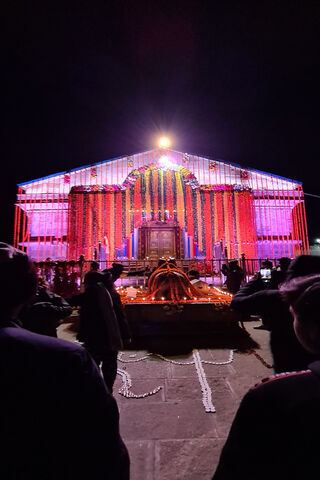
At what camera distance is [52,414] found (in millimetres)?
896

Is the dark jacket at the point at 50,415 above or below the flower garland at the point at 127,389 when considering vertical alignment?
above

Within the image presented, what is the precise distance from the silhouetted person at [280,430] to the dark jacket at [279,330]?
1392 mm

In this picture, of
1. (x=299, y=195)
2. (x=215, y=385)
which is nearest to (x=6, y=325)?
(x=215, y=385)


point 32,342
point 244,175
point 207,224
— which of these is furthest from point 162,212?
point 32,342

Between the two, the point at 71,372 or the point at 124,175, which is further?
the point at 124,175

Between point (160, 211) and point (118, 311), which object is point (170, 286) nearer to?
point (118, 311)

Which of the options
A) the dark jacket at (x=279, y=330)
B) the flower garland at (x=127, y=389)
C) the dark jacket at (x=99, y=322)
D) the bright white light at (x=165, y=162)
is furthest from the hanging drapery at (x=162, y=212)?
the dark jacket at (x=279, y=330)

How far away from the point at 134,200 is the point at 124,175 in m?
2.62

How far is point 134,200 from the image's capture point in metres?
18.9

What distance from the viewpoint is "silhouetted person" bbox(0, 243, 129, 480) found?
33.7 inches

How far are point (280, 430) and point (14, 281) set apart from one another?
1.20m

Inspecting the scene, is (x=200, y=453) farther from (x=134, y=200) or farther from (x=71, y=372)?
(x=134, y=200)

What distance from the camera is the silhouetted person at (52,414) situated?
33.7 inches

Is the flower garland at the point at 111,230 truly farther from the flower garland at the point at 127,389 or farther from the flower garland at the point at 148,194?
the flower garland at the point at 127,389
